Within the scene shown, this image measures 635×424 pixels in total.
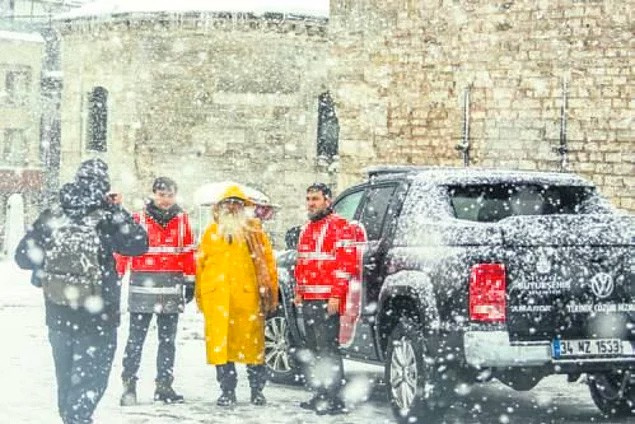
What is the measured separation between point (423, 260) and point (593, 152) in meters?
10.6

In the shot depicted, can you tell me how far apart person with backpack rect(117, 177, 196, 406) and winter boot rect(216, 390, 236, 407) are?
15.1 inches

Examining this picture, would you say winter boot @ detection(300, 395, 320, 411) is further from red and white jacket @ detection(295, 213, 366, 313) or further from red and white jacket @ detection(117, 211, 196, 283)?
red and white jacket @ detection(117, 211, 196, 283)

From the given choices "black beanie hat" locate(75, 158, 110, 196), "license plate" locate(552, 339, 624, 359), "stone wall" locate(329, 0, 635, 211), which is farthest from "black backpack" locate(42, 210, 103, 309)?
"stone wall" locate(329, 0, 635, 211)

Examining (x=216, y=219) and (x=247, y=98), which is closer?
(x=216, y=219)

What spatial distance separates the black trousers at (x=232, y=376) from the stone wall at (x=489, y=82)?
9.77 m

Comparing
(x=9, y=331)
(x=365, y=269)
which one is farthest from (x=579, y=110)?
(x=365, y=269)

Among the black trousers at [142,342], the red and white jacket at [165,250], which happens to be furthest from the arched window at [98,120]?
the black trousers at [142,342]

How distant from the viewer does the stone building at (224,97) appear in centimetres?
3094

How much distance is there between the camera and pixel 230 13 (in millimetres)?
30719

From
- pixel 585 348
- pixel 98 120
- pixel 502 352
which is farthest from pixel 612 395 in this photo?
pixel 98 120

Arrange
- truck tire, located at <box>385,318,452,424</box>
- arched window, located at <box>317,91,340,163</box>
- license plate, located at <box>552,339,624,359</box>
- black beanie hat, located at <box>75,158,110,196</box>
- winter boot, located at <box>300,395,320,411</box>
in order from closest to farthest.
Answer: black beanie hat, located at <box>75,158,110,196</box>
license plate, located at <box>552,339,624,359</box>
truck tire, located at <box>385,318,452,424</box>
winter boot, located at <box>300,395,320,411</box>
arched window, located at <box>317,91,340,163</box>

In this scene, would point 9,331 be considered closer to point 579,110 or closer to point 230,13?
point 579,110

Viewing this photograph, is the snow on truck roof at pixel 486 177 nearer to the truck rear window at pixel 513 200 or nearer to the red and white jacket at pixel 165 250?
the truck rear window at pixel 513 200

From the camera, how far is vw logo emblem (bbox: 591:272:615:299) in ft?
26.8
